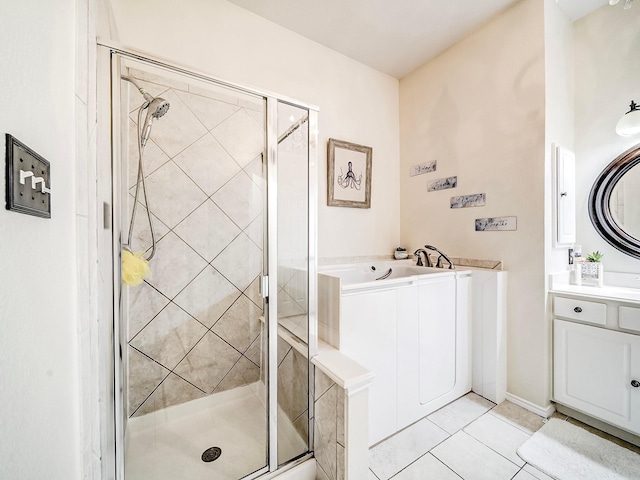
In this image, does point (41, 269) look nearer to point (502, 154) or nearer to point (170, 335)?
point (170, 335)

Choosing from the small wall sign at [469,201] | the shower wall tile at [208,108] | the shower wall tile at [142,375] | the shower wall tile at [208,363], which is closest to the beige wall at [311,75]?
the shower wall tile at [208,108]

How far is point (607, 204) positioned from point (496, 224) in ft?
2.59

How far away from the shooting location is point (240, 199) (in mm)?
1533

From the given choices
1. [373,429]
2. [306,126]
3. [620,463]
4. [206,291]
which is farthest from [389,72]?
[620,463]

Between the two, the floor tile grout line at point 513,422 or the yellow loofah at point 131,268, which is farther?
the floor tile grout line at point 513,422

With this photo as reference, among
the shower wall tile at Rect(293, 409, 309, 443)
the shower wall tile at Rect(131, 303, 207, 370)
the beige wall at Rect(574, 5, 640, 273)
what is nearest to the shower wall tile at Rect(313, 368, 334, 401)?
the shower wall tile at Rect(293, 409, 309, 443)

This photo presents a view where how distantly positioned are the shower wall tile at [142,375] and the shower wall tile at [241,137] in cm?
121

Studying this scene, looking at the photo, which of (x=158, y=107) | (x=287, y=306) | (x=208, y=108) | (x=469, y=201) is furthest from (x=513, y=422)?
(x=158, y=107)

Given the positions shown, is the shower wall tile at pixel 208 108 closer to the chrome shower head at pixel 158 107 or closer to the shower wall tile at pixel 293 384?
the chrome shower head at pixel 158 107

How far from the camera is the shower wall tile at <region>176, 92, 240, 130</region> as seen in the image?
1.37 metres

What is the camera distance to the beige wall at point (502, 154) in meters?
1.72

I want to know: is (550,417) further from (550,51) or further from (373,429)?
(550,51)

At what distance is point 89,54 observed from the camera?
0.76 m

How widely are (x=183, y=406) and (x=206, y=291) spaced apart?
2.41 feet
